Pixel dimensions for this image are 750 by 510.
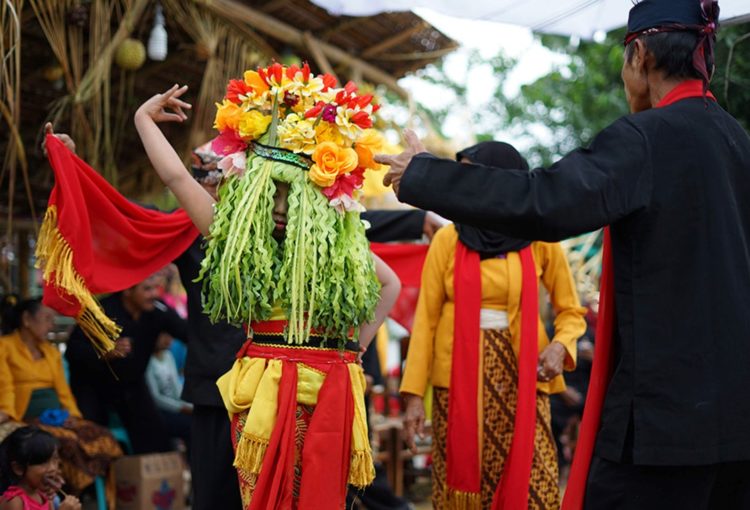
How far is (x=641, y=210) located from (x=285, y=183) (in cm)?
153

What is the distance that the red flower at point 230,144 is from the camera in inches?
135

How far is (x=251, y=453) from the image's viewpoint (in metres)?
3.26

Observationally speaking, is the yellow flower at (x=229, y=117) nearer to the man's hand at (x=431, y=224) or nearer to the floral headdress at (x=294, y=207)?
the floral headdress at (x=294, y=207)

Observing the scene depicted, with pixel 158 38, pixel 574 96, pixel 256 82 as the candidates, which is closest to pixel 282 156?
pixel 256 82

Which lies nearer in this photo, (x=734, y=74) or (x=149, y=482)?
(x=734, y=74)

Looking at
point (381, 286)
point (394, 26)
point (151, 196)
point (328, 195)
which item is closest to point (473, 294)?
point (381, 286)

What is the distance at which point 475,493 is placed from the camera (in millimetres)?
4176

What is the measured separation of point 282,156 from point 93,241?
1.22 m

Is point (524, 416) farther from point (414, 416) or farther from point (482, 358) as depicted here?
point (414, 416)

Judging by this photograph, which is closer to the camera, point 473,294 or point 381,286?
point 381,286

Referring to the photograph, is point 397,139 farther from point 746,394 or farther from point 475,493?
point 746,394

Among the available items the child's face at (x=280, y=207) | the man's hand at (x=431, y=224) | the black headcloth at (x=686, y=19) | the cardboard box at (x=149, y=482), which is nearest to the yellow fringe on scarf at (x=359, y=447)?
the child's face at (x=280, y=207)

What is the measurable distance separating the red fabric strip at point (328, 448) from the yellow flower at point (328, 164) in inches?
28.7

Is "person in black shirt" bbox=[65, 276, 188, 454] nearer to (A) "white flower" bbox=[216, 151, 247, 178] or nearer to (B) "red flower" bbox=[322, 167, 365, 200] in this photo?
(A) "white flower" bbox=[216, 151, 247, 178]
